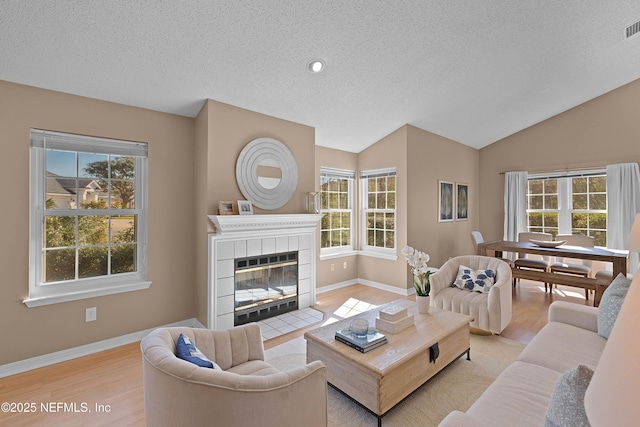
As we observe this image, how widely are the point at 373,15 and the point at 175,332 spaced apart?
2.77m

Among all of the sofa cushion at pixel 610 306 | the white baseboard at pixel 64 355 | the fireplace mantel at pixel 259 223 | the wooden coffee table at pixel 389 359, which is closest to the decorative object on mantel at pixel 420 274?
the wooden coffee table at pixel 389 359

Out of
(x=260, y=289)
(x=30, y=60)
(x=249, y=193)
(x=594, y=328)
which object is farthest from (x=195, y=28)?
(x=594, y=328)

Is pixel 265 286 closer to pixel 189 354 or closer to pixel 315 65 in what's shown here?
pixel 189 354

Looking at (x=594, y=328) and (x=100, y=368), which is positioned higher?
(x=594, y=328)

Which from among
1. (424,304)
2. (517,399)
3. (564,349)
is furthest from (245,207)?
(564,349)

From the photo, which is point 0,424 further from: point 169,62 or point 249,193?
point 169,62

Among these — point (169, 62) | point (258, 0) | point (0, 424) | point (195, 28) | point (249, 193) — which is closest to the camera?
point (0, 424)

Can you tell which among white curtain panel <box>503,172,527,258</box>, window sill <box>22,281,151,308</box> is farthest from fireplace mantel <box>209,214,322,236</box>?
white curtain panel <box>503,172,527,258</box>

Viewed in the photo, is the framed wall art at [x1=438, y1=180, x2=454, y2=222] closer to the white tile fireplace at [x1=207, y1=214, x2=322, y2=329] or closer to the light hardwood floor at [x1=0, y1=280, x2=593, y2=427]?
the light hardwood floor at [x1=0, y1=280, x2=593, y2=427]

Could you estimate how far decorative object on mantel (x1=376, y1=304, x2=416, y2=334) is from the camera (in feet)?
7.60

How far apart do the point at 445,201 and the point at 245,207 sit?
12.1ft

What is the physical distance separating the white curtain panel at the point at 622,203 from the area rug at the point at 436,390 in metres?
3.38

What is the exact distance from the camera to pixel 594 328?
2.28m

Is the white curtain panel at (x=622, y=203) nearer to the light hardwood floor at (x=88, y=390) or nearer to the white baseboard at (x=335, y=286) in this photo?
the light hardwood floor at (x=88, y=390)
